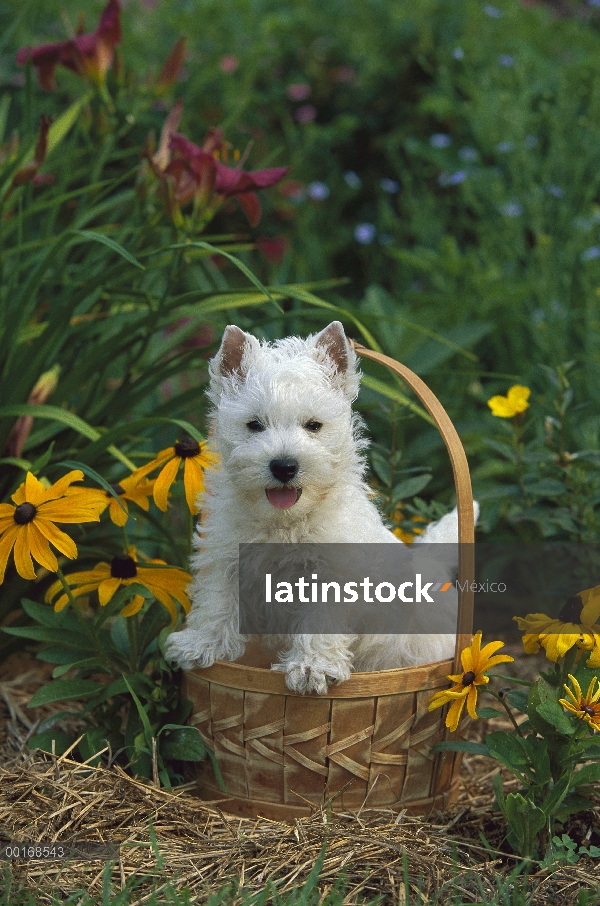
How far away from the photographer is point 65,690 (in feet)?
6.37

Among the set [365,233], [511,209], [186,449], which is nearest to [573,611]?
[186,449]

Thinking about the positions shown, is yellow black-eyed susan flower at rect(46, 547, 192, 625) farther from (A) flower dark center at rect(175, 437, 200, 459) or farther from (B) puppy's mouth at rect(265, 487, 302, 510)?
(B) puppy's mouth at rect(265, 487, 302, 510)

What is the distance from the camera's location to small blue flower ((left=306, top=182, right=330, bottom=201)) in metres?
4.38

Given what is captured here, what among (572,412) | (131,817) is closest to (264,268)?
(572,412)

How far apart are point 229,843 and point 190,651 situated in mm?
385

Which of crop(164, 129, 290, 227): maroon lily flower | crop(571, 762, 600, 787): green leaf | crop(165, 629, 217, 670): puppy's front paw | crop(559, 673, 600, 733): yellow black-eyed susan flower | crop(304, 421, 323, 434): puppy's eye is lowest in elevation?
crop(571, 762, 600, 787): green leaf

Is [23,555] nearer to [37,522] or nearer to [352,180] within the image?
[37,522]

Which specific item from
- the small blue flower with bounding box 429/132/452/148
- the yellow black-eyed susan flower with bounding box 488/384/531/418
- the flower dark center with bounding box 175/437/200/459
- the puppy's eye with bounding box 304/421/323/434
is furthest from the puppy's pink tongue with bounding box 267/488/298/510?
the small blue flower with bounding box 429/132/452/148

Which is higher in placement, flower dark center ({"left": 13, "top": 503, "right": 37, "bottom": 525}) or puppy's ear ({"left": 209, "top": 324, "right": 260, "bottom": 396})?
puppy's ear ({"left": 209, "top": 324, "right": 260, "bottom": 396})

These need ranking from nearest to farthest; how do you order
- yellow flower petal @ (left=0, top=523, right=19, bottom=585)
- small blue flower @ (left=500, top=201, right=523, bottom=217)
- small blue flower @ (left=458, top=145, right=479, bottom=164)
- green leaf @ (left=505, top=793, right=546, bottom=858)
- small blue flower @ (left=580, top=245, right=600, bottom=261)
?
1. green leaf @ (left=505, top=793, right=546, bottom=858)
2. yellow flower petal @ (left=0, top=523, right=19, bottom=585)
3. small blue flower @ (left=580, top=245, right=600, bottom=261)
4. small blue flower @ (left=500, top=201, right=523, bottom=217)
5. small blue flower @ (left=458, top=145, right=479, bottom=164)

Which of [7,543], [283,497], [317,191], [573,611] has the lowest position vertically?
[573,611]

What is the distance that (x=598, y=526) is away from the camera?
2426 mm

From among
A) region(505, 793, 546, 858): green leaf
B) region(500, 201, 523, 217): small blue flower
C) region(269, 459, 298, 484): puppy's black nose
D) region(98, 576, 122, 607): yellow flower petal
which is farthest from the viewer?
region(500, 201, 523, 217): small blue flower

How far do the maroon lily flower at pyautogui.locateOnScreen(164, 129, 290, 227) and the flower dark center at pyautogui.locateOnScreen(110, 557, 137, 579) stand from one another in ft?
3.13
